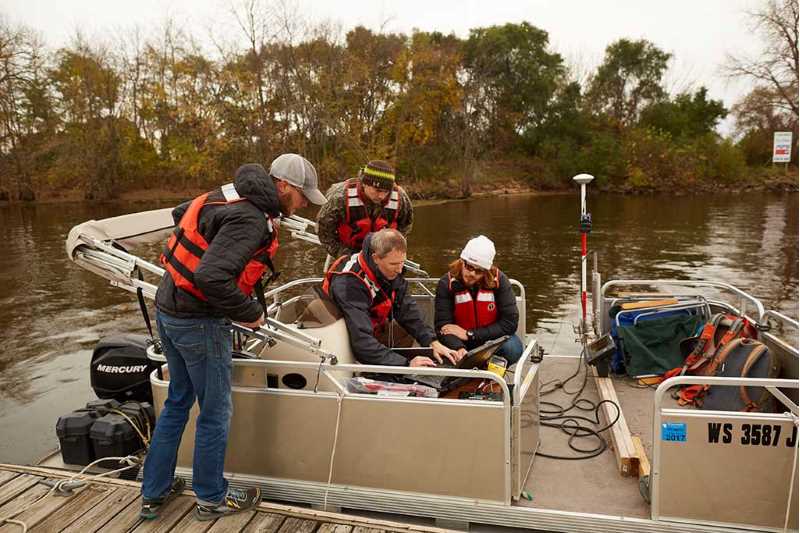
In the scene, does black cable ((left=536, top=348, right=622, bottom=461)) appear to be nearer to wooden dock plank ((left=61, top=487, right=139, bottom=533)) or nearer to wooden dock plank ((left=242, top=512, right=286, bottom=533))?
wooden dock plank ((left=242, top=512, right=286, bottom=533))

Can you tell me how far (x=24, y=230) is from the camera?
72.0 ft

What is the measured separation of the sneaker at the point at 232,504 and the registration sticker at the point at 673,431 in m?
2.09

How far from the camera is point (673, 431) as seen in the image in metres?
2.94

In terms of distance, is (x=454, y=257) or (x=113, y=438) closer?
(x=113, y=438)

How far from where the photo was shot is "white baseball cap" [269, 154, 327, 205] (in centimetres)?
300

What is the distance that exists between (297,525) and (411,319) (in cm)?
141

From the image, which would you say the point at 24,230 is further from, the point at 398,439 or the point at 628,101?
the point at 628,101

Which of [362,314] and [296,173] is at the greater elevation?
[296,173]

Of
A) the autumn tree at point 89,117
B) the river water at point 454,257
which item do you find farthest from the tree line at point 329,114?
the river water at point 454,257

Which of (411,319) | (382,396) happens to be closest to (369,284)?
(411,319)

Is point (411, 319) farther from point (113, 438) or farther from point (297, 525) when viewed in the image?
point (113, 438)

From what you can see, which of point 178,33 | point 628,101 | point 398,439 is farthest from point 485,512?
point 628,101

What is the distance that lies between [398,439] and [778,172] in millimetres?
44209

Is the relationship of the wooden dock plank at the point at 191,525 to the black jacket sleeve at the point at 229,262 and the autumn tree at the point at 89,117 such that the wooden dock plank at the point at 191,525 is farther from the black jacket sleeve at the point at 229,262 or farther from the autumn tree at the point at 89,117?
the autumn tree at the point at 89,117
